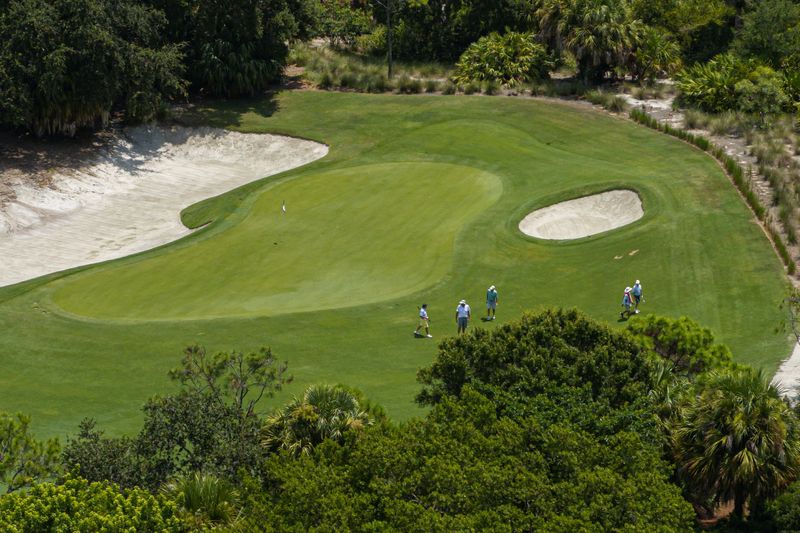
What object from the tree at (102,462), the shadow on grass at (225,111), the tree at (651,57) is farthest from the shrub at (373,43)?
the tree at (102,462)

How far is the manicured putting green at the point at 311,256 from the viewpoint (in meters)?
42.8

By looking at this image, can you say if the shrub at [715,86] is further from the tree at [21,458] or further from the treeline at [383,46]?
the tree at [21,458]

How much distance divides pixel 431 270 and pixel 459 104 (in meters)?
23.0

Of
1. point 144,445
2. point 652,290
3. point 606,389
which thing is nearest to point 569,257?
point 652,290

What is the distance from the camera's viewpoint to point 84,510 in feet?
76.7

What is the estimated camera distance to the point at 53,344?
38906 mm

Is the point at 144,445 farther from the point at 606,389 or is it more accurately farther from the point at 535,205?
the point at 535,205

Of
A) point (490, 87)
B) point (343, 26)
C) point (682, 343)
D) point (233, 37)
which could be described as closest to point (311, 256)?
point (682, 343)

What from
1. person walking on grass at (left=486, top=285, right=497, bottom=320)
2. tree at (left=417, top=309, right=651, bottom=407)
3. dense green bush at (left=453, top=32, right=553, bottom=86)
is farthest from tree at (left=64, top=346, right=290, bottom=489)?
dense green bush at (left=453, top=32, right=553, bottom=86)

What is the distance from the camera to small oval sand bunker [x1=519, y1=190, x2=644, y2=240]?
50125 mm

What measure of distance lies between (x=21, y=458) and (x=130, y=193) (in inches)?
1371

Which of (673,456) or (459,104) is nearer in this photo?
(673,456)

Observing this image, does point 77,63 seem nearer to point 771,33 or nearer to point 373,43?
point 373,43

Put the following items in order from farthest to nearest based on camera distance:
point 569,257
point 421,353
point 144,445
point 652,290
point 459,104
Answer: point 459,104
point 569,257
point 652,290
point 421,353
point 144,445
